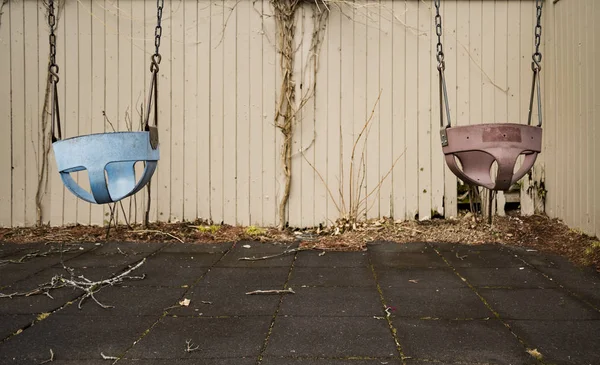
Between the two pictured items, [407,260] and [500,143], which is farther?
[407,260]

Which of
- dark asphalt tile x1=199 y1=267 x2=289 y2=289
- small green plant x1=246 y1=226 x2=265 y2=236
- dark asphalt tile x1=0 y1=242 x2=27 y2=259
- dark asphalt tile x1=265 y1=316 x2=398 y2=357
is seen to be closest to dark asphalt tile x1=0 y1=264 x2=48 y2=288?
dark asphalt tile x1=0 y1=242 x2=27 y2=259

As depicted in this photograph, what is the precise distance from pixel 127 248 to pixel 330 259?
4.26 feet

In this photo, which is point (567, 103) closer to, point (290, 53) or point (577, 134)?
point (577, 134)

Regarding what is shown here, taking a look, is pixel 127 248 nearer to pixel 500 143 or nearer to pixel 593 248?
pixel 500 143

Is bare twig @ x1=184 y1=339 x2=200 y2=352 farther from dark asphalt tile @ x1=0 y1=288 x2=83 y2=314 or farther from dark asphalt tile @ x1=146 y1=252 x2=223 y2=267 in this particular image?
dark asphalt tile @ x1=146 y1=252 x2=223 y2=267

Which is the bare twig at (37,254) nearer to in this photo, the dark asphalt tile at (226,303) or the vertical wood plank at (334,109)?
the dark asphalt tile at (226,303)

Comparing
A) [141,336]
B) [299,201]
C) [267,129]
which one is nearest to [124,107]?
[267,129]

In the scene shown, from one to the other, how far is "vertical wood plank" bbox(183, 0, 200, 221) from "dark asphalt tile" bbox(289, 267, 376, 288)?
1.37 meters

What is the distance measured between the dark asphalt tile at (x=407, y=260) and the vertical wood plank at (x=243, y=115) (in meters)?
1.15

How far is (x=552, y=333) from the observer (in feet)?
5.48

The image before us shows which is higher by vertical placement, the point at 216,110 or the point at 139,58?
the point at 139,58

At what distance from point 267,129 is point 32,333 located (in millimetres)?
2260

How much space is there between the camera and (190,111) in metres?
3.68

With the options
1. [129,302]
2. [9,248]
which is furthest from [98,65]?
[129,302]
